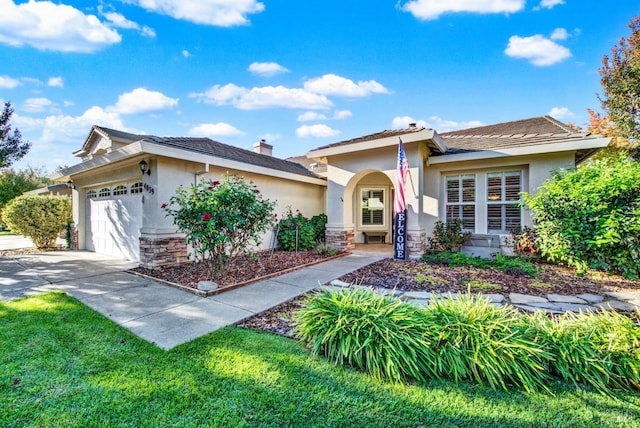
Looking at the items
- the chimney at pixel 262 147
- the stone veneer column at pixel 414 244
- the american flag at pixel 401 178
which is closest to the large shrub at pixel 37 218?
the chimney at pixel 262 147

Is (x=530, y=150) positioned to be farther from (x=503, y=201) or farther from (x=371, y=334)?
(x=371, y=334)

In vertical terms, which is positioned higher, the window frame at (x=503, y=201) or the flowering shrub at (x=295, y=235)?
the window frame at (x=503, y=201)

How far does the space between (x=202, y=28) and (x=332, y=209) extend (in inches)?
292

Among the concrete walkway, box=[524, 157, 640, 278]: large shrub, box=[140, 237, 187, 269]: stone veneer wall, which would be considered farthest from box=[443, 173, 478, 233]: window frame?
box=[140, 237, 187, 269]: stone veneer wall

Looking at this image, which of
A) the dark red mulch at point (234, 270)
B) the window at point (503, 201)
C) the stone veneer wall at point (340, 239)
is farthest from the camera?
the stone veneer wall at point (340, 239)

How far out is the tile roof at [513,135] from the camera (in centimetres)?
759

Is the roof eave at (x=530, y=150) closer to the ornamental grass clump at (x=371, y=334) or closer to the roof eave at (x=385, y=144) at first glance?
the roof eave at (x=385, y=144)

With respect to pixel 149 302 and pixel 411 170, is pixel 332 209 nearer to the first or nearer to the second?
pixel 411 170

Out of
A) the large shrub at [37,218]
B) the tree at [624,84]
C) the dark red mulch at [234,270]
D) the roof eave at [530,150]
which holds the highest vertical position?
the tree at [624,84]

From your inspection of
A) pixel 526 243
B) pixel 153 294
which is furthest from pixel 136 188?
pixel 526 243

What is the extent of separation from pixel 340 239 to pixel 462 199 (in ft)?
14.4

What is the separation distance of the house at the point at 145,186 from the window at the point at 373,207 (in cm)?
206

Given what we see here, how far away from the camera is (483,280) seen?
18.5 ft

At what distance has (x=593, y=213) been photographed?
14.9ft
